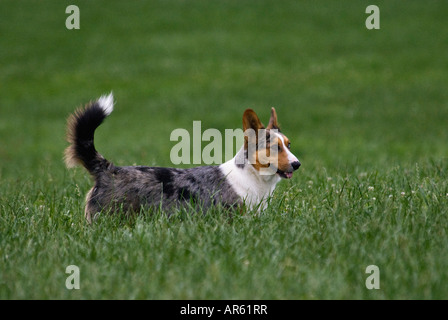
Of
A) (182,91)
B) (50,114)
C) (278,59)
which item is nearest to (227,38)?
(278,59)

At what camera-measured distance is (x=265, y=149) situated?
5379 mm

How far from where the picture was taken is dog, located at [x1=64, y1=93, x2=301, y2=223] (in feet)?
17.5

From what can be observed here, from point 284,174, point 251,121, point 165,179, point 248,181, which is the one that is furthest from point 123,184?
point 284,174

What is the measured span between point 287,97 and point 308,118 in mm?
1733

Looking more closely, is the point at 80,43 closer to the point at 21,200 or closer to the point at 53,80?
the point at 53,80

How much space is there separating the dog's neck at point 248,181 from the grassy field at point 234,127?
0.18 meters

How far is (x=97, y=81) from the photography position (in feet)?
65.1

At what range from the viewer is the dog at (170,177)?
210 inches

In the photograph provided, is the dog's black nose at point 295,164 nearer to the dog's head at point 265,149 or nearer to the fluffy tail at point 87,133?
the dog's head at point 265,149

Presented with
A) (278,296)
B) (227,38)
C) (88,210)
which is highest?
(227,38)

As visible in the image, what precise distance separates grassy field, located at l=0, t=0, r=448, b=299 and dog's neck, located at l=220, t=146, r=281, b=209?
176 millimetres

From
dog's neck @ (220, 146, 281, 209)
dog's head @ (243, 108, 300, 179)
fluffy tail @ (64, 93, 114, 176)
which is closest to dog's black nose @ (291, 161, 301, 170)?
dog's head @ (243, 108, 300, 179)

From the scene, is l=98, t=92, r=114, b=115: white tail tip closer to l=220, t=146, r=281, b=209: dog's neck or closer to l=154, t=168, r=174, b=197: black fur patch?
l=154, t=168, r=174, b=197: black fur patch

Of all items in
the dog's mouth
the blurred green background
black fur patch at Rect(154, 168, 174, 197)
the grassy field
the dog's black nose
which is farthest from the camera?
the blurred green background
